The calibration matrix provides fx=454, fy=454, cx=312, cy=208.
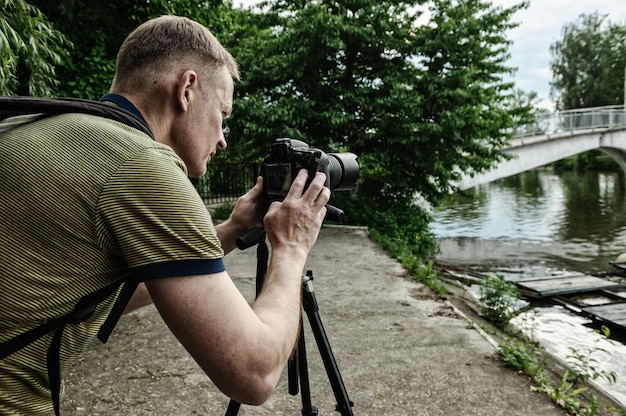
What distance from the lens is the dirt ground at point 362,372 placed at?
2.94 metres

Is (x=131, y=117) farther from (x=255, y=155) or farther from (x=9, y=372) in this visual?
(x=255, y=155)

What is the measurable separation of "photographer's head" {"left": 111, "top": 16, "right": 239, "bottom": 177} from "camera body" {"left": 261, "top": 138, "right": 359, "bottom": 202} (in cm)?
25

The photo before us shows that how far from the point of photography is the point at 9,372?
3.38 ft

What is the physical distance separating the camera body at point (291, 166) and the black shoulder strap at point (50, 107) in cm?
58

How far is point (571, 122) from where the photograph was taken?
2447 cm

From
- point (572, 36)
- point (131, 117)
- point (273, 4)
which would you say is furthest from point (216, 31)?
point (572, 36)

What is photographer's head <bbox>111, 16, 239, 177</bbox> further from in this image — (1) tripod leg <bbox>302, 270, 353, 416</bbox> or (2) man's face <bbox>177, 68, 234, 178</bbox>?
(1) tripod leg <bbox>302, 270, 353, 416</bbox>

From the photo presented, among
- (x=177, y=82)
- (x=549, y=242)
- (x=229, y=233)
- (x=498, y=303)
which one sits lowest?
(x=549, y=242)

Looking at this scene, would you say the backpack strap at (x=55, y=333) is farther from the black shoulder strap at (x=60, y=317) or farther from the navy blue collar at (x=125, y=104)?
the navy blue collar at (x=125, y=104)

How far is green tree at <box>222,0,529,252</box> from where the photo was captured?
9.92 meters

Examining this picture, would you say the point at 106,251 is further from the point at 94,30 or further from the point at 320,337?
the point at 94,30

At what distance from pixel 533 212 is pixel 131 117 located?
26.4 m

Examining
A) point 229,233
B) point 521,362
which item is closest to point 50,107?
point 229,233

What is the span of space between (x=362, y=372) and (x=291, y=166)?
7.87 feet
